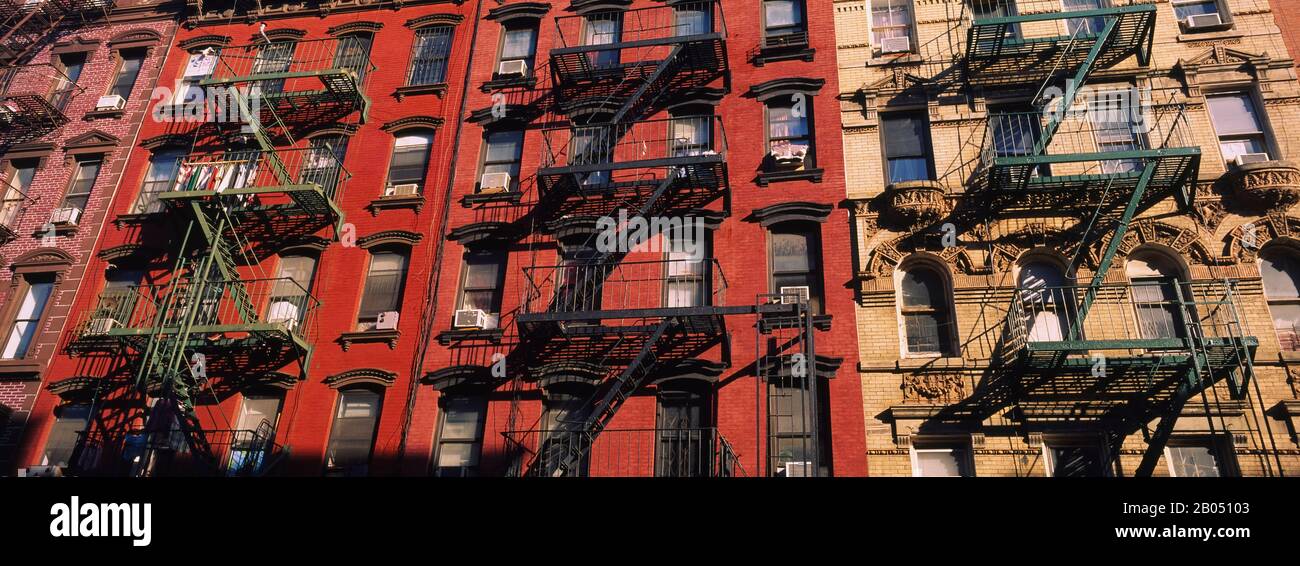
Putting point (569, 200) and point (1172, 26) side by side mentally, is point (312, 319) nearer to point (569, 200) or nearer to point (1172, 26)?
point (569, 200)

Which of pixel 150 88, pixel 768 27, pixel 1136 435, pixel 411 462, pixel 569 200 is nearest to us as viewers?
pixel 1136 435

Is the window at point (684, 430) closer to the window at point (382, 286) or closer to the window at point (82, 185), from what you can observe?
the window at point (382, 286)

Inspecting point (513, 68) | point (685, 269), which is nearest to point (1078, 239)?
point (685, 269)

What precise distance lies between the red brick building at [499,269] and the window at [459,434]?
1.8 inches

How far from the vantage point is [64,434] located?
15.7 metres

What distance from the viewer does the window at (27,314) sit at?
1703cm

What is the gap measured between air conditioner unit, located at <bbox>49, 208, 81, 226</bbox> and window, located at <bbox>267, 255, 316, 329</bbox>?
5348mm

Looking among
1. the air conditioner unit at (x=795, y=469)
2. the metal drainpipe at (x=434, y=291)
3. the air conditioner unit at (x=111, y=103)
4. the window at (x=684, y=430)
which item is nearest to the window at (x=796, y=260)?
the window at (x=684, y=430)

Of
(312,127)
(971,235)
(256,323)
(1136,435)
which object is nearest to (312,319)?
(256,323)

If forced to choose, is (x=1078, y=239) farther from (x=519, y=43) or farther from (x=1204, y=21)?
(x=519, y=43)

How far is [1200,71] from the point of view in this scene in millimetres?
15219
